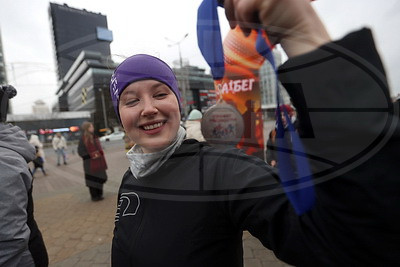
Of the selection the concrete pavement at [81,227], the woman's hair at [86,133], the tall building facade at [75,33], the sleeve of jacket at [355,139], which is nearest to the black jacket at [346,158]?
the sleeve of jacket at [355,139]

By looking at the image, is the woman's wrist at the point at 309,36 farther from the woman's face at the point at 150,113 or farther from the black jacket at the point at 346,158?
the woman's face at the point at 150,113

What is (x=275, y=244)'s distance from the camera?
1.75 feet

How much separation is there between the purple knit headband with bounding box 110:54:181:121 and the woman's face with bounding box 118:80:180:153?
0.08 ft

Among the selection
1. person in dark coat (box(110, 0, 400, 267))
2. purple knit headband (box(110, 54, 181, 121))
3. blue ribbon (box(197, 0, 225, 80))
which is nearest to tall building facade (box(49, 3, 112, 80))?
purple knit headband (box(110, 54, 181, 121))

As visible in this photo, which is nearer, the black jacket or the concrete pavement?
the black jacket

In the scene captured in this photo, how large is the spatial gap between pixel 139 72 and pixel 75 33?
0.57m

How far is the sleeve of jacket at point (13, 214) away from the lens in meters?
1.13

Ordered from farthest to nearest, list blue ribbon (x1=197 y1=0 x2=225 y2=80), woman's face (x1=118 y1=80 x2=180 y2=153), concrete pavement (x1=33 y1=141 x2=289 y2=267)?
concrete pavement (x1=33 y1=141 x2=289 y2=267)
woman's face (x1=118 y1=80 x2=180 y2=153)
blue ribbon (x1=197 y1=0 x2=225 y2=80)

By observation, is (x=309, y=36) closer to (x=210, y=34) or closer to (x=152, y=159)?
(x=210, y=34)

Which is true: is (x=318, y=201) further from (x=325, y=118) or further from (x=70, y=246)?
(x=70, y=246)

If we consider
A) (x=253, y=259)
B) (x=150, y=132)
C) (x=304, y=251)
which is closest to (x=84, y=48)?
(x=150, y=132)

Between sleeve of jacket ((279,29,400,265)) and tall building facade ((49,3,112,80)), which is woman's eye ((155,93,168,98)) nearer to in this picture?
tall building facade ((49,3,112,80))

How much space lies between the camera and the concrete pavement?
2734mm

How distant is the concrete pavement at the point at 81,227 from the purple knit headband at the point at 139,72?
1960 millimetres
